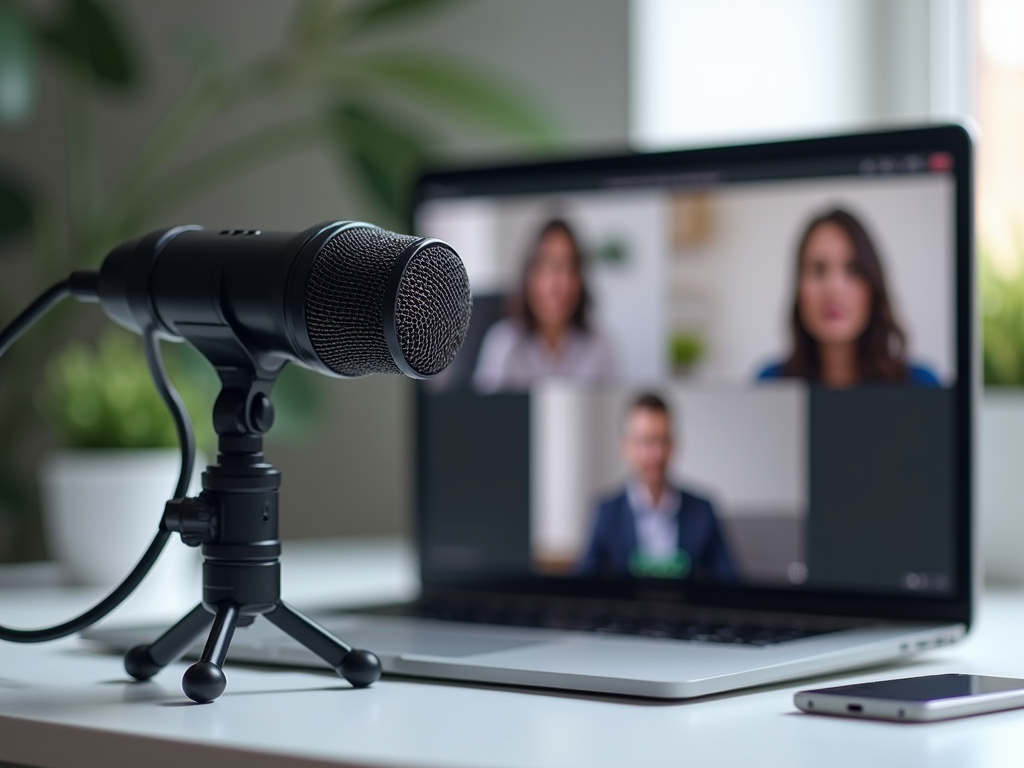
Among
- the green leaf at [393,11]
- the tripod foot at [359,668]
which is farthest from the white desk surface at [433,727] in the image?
the green leaf at [393,11]

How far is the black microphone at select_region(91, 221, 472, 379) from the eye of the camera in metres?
0.63

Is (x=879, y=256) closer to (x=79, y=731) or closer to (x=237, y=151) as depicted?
(x=79, y=731)

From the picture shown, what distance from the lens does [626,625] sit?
2.78 ft

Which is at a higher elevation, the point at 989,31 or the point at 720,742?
the point at 989,31

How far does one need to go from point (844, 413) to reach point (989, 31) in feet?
2.53

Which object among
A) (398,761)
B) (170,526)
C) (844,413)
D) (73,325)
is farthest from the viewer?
(73,325)

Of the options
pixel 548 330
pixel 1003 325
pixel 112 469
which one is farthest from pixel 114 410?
pixel 1003 325

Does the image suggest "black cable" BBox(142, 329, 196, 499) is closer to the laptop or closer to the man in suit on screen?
the laptop

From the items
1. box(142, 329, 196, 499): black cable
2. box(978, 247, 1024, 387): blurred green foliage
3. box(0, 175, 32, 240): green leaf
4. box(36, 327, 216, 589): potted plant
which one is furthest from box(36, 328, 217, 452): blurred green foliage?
box(978, 247, 1024, 387): blurred green foliage

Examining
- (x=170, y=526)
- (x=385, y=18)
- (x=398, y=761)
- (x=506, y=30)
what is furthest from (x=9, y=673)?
(x=506, y=30)

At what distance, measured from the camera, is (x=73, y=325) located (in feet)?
6.78

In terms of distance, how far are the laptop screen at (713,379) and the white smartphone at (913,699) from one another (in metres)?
0.22

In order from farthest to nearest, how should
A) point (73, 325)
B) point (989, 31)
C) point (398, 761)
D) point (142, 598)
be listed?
point (73, 325) < point (989, 31) < point (142, 598) < point (398, 761)

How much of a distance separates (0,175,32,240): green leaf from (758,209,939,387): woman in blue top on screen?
118 centimetres
